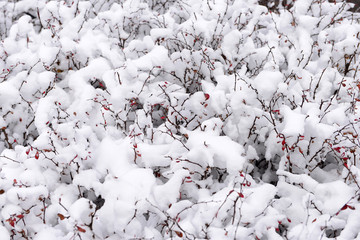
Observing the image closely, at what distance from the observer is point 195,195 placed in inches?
76.8

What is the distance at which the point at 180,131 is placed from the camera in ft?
6.71

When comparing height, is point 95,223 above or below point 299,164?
below

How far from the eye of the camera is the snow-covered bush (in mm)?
1784

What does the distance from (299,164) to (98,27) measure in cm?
220

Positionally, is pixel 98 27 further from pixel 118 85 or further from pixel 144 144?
pixel 144 144

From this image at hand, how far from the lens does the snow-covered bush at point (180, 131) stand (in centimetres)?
178

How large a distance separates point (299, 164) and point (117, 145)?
110cm

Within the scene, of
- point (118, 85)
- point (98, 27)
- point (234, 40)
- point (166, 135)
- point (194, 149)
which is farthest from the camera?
point (98, 27)

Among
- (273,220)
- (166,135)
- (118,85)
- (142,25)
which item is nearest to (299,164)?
(273,220)

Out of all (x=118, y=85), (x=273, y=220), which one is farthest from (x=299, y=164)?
(x=118, y=85)

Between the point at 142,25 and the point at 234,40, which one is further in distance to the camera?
the point at 142,25

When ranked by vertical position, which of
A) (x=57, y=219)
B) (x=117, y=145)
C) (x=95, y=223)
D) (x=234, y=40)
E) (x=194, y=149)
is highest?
(x=234, y=40)

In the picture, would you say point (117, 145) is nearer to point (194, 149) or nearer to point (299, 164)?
point (194, 149)

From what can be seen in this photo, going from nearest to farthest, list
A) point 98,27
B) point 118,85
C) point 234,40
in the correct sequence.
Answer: point 118,85 → point 234,40 → point 98,27
